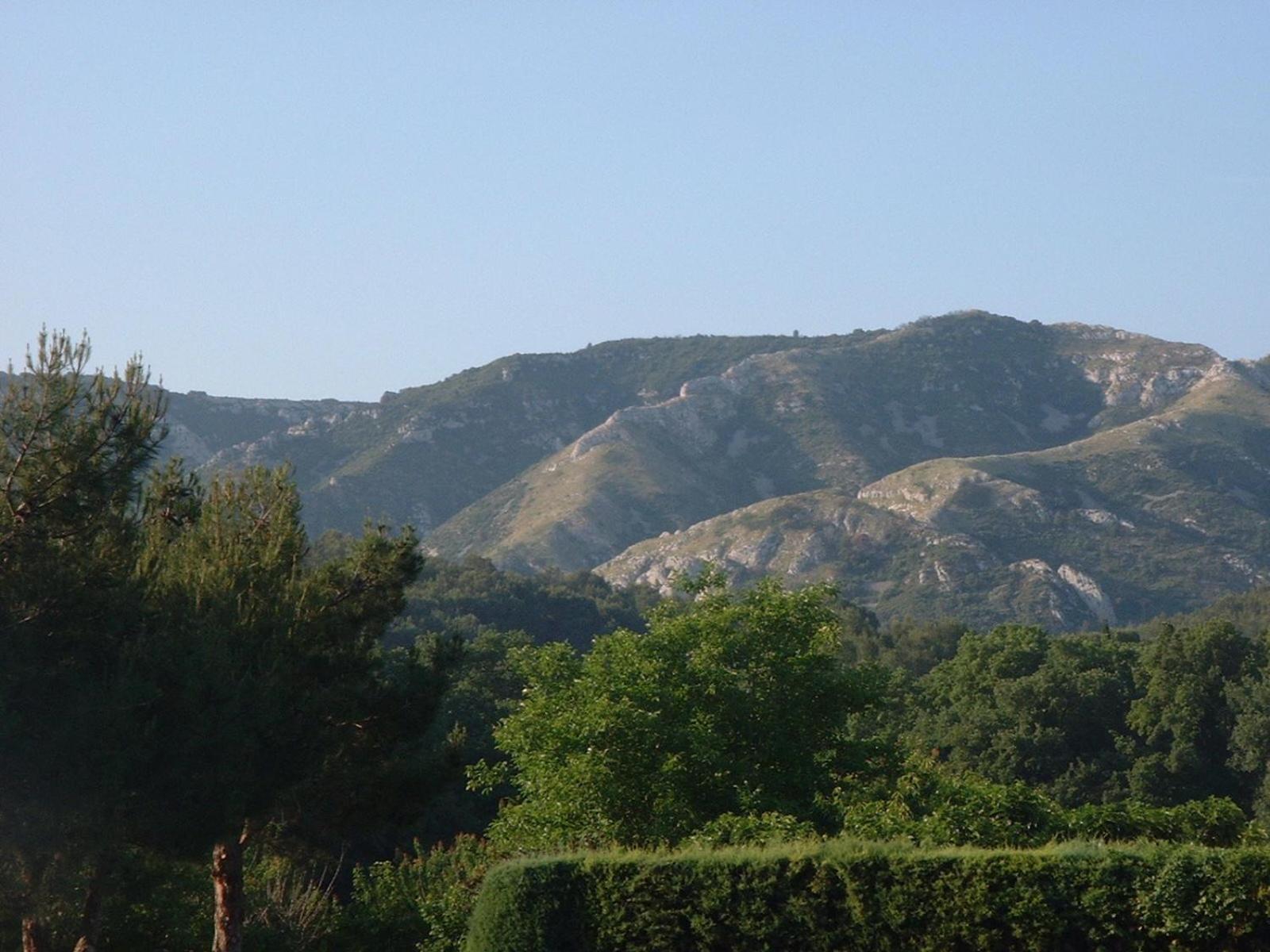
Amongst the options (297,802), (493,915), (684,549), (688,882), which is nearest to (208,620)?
(297,802)

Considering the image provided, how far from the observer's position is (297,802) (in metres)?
20.1

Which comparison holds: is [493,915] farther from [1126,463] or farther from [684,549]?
[1126,463]

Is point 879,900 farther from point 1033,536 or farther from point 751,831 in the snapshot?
point 1033,536

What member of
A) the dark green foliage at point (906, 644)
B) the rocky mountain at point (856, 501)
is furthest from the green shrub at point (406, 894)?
the rocky mountain at point (856, 501)

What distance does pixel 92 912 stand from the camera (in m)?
17.8

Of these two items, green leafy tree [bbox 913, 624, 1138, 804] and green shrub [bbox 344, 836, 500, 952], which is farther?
green leafy tree [bbox 913, 624, 1138, 804]

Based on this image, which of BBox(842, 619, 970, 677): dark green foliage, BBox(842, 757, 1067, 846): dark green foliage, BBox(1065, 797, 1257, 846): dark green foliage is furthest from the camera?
BBox(842, 619, 970, 677): dark green foliage

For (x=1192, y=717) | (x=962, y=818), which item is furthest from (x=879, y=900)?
(x=1192, y=717)

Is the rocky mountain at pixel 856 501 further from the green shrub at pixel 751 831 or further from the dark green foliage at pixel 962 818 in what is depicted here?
the green shrub at pixel 751 831

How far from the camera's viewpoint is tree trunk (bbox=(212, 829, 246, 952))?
1961cm

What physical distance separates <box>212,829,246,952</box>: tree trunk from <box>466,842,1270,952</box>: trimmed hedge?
5.35 meters

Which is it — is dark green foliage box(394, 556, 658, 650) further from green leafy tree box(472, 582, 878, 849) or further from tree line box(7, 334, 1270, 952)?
green leafy tree box(472, 582, 878, 849)

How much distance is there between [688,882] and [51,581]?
7.51 metres

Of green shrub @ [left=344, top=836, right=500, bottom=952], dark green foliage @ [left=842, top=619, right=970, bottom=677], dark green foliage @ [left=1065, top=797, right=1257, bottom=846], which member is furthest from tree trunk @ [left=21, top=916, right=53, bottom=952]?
dark green foliage @ [left=842, top=619, right=970, bottom=677]
